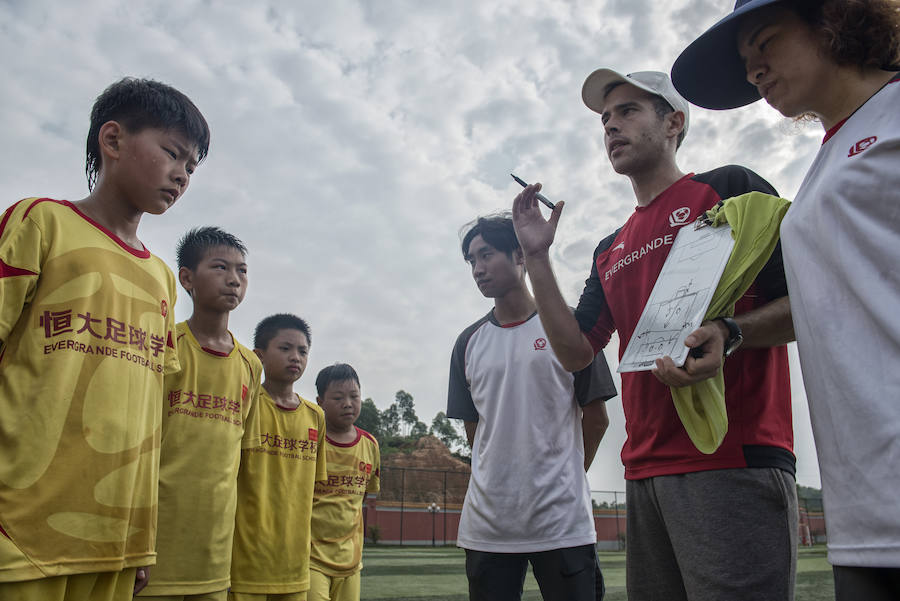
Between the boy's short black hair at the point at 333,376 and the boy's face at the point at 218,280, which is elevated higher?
the boy's face at the point at 218,280

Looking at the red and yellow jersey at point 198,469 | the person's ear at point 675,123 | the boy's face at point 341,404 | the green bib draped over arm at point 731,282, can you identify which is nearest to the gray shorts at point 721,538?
the green bib draped over arm at point 731,282

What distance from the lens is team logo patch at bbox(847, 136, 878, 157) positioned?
1109mm

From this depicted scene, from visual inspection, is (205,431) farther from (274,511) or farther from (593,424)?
(593,424)

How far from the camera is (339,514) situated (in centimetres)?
428

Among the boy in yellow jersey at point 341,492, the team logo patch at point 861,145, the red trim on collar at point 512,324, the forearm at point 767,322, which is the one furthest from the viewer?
the boy in yellow jersey at point 341,492

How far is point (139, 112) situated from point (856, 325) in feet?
7.18

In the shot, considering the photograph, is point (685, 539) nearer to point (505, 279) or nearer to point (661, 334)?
point (661, 334)

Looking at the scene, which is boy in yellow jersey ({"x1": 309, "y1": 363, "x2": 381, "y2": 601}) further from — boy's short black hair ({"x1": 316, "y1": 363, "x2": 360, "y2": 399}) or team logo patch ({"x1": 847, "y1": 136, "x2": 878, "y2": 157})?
team logo patch ({"x1": 847, "y1": 136, "x2": 878, "y2": 157})

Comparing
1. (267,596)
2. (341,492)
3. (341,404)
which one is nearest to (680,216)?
(267,596)

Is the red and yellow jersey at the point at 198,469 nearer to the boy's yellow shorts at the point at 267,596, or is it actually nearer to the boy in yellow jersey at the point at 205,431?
the boy in yellow jersey at the point at 205,431

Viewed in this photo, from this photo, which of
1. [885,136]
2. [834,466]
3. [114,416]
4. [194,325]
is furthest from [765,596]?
[194,325]

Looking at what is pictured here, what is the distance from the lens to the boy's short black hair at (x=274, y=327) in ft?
15.1

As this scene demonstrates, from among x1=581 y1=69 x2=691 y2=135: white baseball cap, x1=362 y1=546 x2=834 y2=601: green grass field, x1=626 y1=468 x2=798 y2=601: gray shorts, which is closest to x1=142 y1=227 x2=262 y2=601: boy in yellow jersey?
x1=626 y1=468 x2=798 y2=601: gray shorts

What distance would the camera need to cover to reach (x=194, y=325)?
3355mm
